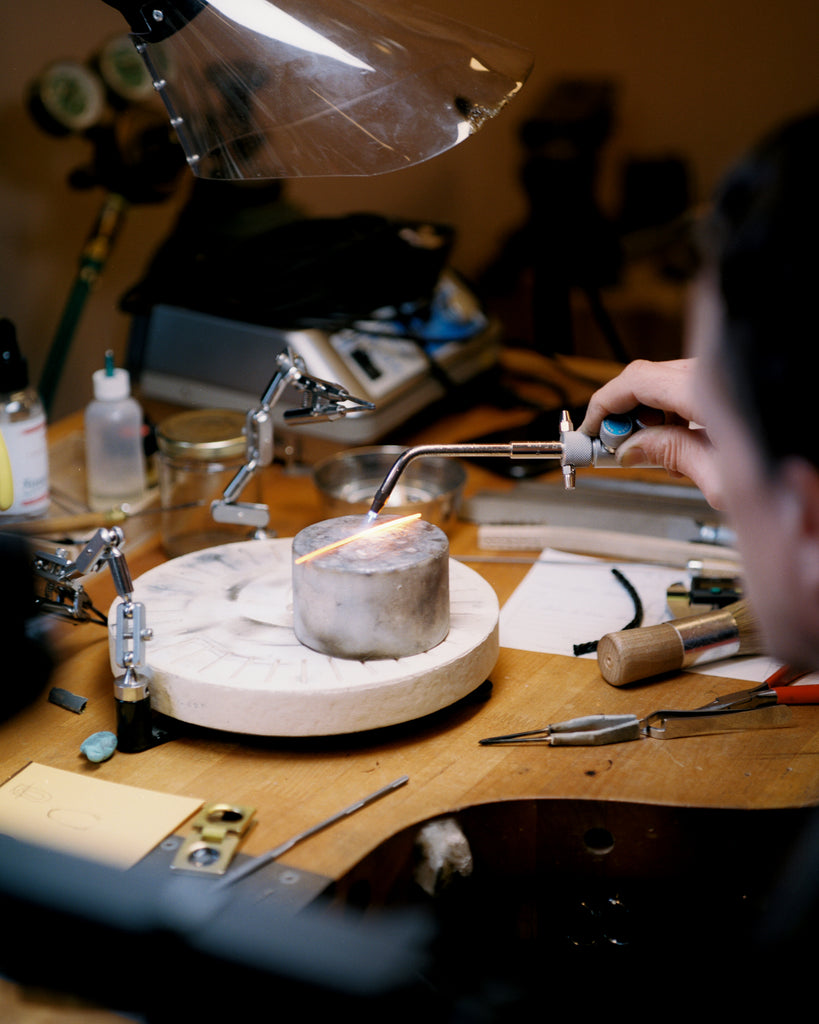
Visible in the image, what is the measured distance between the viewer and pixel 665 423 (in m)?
1.07

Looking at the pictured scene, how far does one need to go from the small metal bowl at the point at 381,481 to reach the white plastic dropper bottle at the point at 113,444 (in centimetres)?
24

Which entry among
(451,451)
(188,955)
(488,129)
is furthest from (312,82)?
(488,129)

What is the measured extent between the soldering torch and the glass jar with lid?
0.37 metres

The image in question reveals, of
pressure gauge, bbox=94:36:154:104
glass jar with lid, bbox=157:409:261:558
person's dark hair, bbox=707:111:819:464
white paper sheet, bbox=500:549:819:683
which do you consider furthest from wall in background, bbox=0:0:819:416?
person's dark hair, bbox=707:111:819:464

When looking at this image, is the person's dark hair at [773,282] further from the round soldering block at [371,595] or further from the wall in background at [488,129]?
the wall in background at [488,129]

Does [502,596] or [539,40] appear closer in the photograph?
[502,596]

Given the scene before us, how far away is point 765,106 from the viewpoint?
1963 millimetres

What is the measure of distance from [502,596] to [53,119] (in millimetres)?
977

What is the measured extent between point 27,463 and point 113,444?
127 mm

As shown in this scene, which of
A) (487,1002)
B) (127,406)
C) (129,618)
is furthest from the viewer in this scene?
(127,406)

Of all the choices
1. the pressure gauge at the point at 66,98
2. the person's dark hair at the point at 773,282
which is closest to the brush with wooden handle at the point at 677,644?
the person's dark hair at the point at 773,282

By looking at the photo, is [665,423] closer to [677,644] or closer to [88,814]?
[677,644]

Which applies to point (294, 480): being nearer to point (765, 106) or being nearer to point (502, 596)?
point (502, 596)

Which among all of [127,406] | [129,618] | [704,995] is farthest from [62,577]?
[704,995]
